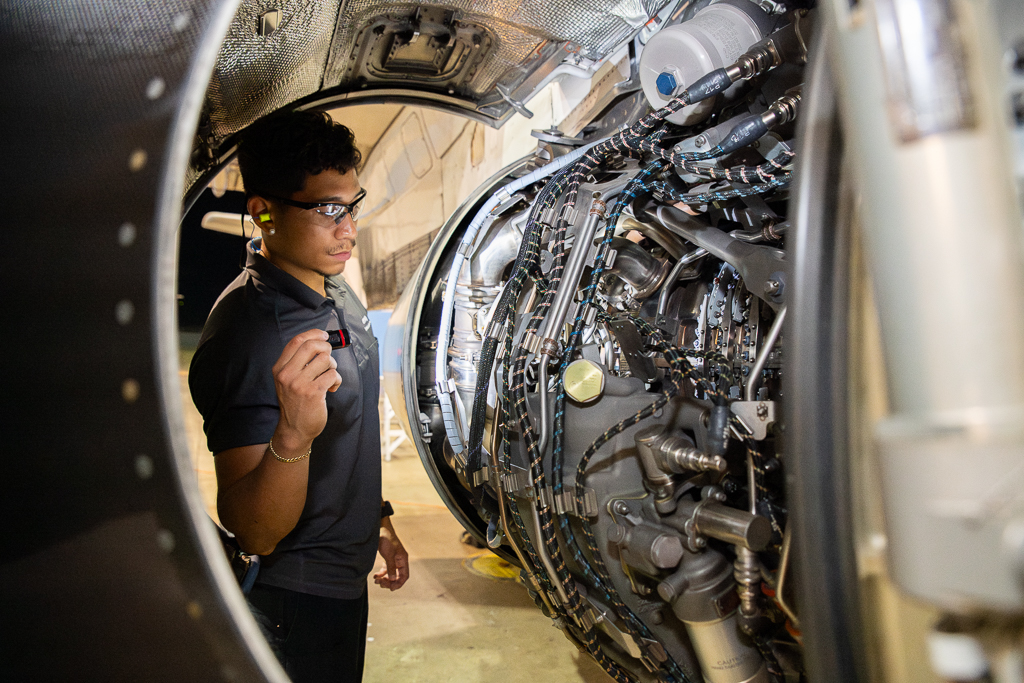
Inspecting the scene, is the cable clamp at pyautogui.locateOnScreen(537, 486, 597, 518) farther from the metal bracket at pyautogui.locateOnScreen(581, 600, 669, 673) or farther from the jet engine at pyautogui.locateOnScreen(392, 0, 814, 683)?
the metal bracket at pyautogui.locateOnScreen(581, 600, 669, 673)

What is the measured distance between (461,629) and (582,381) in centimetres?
A: 152

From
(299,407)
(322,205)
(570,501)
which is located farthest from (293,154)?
(570,501)

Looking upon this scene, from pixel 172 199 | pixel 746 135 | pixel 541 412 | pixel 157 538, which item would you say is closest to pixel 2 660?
pixel 157 538

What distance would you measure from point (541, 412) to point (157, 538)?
0.73 metres

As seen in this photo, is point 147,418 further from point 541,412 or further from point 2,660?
point 541,412

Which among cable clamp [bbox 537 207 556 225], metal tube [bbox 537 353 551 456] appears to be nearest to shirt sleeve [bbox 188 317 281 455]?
metal tube [bbox 537 353 551 456]

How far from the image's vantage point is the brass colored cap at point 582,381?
1182mm

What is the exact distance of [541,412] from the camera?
1.18 metres

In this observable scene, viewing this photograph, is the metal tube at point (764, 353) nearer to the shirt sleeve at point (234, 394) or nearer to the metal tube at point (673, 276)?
the metal tube at point (673, 276)

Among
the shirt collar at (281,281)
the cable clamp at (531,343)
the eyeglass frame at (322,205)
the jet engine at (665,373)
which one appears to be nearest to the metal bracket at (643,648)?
the jet engine at (665,373)

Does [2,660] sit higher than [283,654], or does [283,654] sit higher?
[2,660]

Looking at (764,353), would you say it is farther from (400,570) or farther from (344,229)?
(400,570)

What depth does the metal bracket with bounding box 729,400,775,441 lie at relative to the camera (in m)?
0.93

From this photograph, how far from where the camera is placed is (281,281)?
1.41 metres
